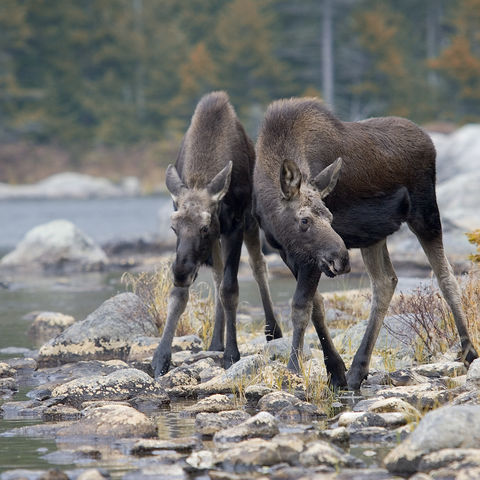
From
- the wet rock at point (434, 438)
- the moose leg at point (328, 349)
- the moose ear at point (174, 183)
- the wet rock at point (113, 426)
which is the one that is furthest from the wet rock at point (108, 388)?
the wet rock at point (434, 438)

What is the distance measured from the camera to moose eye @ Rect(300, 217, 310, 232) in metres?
8.12

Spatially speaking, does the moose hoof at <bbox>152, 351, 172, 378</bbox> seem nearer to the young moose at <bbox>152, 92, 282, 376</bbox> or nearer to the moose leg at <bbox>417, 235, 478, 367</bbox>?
the young moose at <bbox>152, 92, 282, 376</bbox>

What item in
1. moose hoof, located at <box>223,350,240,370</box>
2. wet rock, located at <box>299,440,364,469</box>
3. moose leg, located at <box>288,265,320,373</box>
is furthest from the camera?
moose hoof, located at <box>223,350,240,370</box>

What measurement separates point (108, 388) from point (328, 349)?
1.80 meters

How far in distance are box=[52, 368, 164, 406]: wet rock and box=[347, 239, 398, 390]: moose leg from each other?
170 cm

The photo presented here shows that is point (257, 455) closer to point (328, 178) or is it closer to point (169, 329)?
point (328, 178)

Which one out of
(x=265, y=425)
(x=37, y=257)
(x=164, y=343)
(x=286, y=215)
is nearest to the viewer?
(x=265, y=425)

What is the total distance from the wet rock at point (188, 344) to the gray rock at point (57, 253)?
11798mm

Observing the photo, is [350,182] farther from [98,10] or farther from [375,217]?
[98,10]

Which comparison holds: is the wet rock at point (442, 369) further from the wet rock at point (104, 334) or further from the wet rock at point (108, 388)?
the wet rock at point (104, 334)

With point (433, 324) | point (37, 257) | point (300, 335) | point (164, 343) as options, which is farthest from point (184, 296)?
point (37, 257)

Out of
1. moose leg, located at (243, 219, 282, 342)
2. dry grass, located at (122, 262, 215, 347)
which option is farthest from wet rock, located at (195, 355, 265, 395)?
dry grass, located at (122, 262, 215, 347)

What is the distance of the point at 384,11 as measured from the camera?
60000mm

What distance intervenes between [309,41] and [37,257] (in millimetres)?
37733
